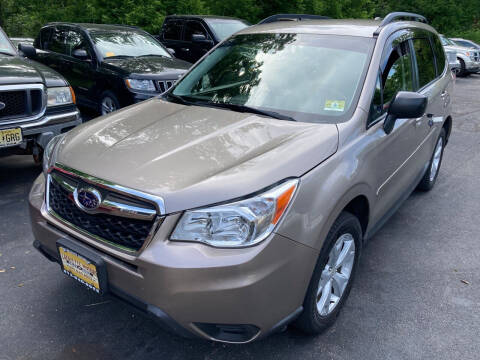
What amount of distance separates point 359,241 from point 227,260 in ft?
3.93

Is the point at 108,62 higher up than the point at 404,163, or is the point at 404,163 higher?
the point at 404,163

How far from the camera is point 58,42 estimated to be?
8156 millimetres

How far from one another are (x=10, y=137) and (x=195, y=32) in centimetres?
681

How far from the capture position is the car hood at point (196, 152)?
7.04ft

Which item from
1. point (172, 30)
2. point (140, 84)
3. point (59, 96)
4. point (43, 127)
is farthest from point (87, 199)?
point (172, 30)

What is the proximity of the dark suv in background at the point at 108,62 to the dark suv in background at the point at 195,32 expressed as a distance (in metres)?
1.90

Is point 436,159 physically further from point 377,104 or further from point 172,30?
point 172,30

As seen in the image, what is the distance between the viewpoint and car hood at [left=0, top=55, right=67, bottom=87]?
4.38m

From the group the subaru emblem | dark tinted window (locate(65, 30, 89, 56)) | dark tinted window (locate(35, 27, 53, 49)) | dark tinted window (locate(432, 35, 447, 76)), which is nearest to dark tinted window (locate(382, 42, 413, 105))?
dark tinted window (locate(432, 35, 447, 76))

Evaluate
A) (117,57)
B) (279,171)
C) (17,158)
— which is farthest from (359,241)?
(117,57)

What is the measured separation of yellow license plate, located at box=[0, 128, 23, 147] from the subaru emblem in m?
2.26

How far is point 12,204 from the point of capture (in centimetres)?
443

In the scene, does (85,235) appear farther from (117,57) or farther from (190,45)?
(190,45)

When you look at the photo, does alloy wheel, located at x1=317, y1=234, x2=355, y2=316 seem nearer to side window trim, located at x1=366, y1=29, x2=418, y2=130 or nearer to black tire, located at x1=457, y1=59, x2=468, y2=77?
side window trim, located at x1=366, y1=29, x2=418, y2=130
